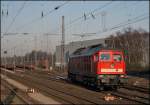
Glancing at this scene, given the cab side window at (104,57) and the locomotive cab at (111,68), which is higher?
the cab side window at (104,57)

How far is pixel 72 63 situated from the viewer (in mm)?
34312

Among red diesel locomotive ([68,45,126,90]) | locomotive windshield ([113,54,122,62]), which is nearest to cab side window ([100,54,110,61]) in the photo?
red diesel locomotive ([68,45,126,90])

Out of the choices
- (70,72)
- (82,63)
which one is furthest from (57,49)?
(82,63)

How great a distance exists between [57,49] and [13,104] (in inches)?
2831

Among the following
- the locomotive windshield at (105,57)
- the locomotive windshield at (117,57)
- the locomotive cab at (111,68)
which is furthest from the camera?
the locomotive windshield at (117,57)

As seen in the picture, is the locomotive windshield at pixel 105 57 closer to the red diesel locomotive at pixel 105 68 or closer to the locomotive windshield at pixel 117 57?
the red diesel locomotive at pixel 105 68

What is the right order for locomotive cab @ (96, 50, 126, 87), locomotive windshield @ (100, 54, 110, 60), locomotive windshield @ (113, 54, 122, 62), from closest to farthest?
locomotive cab @ (96, 50, 126, 87) → locomotive windshield @ (100, 54, 110, 60) → locomotive windshield @ (113, 54, 122, 62)

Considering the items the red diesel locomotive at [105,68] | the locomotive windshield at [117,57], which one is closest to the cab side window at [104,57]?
the red diesel locomotive at [105,68]

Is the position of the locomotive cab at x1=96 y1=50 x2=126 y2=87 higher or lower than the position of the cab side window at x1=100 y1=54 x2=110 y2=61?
lower

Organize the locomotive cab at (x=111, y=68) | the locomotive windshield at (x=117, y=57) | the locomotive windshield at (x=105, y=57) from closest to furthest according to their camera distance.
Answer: the locomotive cab at (x=111, y=68) → the locomotive windshield at (x=105, y=57) → the locomotive windshield at (x=117, y=57)

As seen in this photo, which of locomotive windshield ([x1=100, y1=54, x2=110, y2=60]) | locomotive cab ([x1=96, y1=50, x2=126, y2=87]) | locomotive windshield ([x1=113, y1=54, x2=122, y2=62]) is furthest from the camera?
locomotive windshield ([x1=113, y1=54, x2=122, y2=62])

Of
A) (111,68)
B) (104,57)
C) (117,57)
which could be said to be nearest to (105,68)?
(111,68)

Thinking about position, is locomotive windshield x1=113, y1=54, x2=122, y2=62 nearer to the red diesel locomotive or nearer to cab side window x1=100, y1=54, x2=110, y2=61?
the red diesel locomotive

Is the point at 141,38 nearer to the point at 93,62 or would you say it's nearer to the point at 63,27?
the point at 63,27
